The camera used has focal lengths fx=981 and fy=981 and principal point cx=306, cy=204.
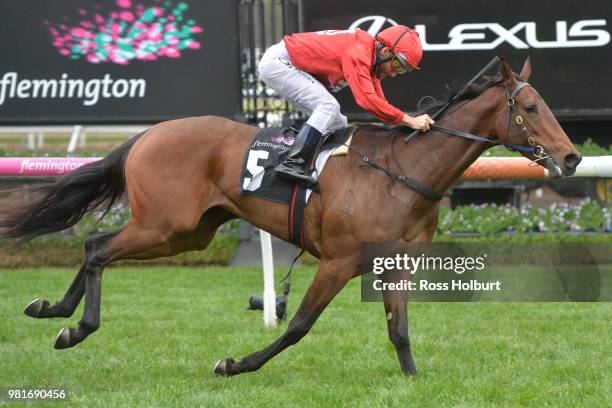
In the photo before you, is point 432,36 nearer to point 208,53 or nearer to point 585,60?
point 585,60

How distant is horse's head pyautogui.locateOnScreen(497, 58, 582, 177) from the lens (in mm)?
4812

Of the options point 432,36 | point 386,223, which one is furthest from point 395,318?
point 432,36

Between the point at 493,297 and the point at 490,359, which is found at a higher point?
the point at 490,359

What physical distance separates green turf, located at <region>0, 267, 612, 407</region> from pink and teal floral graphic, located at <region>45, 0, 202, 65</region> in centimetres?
243

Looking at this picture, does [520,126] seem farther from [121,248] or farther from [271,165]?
[121,248]

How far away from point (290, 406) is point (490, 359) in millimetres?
1530

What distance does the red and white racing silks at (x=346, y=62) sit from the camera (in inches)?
195

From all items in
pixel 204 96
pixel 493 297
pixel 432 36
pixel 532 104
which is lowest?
pixel 493 297

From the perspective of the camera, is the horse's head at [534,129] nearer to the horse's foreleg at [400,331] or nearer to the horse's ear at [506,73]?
the horse's ear at [506,73]

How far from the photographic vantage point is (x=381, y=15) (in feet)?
29.5

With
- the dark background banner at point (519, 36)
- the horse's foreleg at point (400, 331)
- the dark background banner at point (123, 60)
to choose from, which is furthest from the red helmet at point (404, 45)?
the dark background banner at point (123, 60)

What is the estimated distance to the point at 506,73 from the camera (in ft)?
16.3

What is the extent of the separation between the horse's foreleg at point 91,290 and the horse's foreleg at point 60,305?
0.08 meters

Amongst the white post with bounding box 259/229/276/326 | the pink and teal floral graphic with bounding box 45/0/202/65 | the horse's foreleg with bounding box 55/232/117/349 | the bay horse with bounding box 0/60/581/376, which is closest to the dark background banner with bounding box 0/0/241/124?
the pink and teal floral graphic with bounding box 45/0/202/65
